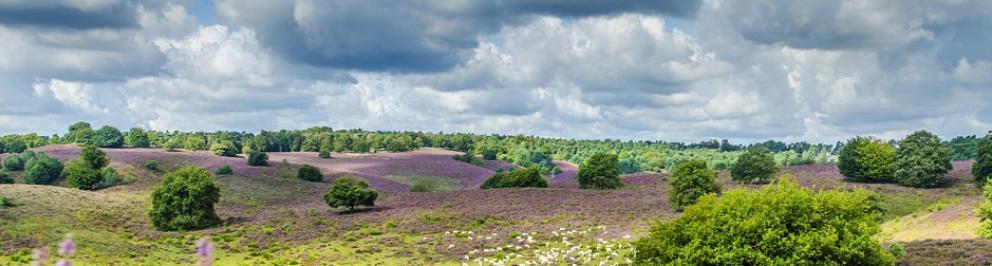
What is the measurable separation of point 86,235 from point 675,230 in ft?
164

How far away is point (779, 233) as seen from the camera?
30312 millimetres

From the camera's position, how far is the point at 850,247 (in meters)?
30.2

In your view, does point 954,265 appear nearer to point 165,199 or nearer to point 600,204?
point 600,204

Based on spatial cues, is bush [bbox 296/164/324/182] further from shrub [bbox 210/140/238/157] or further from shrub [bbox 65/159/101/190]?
shrub [bbox 210/140/238/157]

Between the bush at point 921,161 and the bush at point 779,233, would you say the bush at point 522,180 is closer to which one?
the bush at point 921,161

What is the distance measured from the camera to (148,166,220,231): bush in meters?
70.0

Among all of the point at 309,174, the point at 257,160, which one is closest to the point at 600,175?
the point at 309,174

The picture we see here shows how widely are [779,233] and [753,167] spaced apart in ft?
218

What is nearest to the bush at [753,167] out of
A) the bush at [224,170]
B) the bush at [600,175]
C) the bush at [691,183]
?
the bush at [600,175]

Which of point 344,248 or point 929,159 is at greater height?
point 929,159

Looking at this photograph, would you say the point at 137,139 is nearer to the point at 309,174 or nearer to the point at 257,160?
the point at 257,160

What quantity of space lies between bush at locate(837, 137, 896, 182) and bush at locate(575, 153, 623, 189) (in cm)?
2779

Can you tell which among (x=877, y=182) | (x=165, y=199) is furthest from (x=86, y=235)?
(x=877, y=182)

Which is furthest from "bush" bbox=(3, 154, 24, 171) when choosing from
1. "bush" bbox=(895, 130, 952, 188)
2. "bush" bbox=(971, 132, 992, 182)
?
"bush" bbox=(971, 132, 992, 182)
